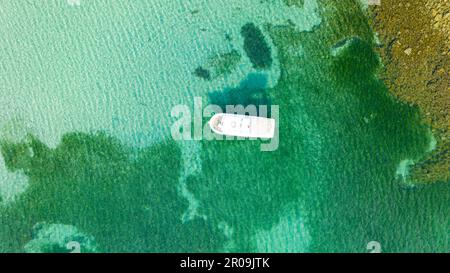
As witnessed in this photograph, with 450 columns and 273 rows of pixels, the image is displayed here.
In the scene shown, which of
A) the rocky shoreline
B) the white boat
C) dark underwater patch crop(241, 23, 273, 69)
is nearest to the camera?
the white boat

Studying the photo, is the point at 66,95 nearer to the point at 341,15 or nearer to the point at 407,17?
the point at 341,15

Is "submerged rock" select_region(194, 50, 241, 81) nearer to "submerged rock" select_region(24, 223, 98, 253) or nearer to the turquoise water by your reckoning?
the turquoise water

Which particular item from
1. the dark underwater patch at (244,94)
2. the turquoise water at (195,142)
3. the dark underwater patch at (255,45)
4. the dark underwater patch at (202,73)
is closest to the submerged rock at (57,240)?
the turquoise water at (195,142)

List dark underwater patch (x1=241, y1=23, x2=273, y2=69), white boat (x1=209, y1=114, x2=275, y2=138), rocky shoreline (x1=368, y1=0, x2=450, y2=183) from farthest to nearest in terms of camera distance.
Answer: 1. dark underwater patch (x1=241, y1=23, x2=273, y2=69)
2. rocky shoreline (x1=368, y1=0, x2=450, y2=183)
3. white boat (x1=209, y1=114, x2=275, y2=138)

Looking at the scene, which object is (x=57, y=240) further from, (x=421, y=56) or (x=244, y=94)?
(x=421, y=56)

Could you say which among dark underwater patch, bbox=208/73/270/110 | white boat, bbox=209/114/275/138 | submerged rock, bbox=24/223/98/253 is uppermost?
dark underwater patch, bbox=208/73/270/110

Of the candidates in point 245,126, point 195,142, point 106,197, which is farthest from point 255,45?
point 106,197

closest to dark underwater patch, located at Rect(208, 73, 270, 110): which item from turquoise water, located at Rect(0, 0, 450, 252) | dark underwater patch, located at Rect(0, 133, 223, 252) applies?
turquoise water, located at Rect(0, 0, 450, 252)
